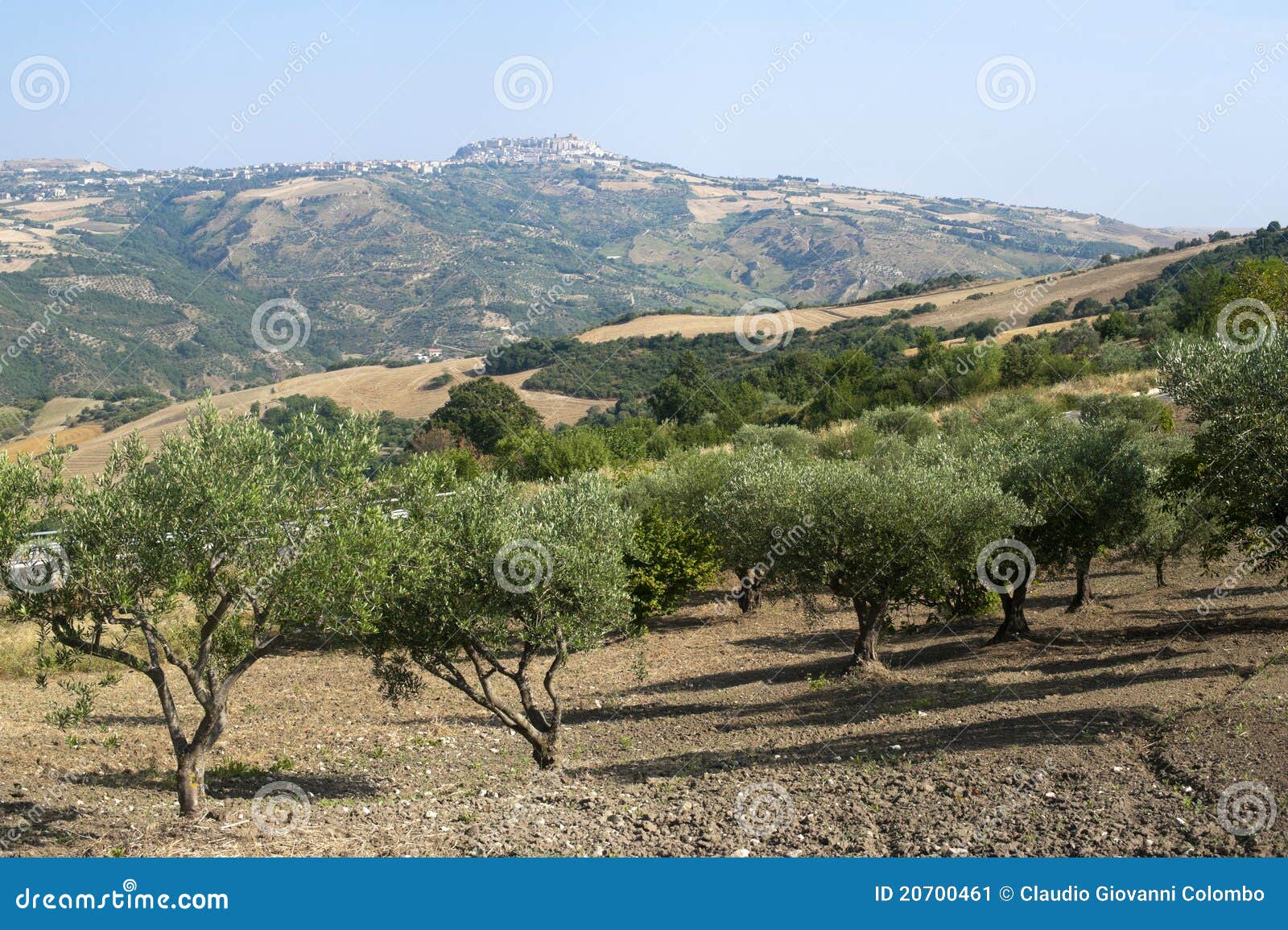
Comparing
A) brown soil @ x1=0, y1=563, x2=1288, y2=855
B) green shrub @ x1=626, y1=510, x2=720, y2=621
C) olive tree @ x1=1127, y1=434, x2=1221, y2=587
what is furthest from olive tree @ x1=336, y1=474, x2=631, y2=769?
green shrub @ x1=626, y1=510, x2=720, y2=621

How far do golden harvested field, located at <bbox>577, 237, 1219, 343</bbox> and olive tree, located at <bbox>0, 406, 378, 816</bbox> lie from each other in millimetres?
85391

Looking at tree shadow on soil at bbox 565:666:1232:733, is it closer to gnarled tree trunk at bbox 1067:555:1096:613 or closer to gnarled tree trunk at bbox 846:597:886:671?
gnarled tree trunk at bbox 846:597:886:671

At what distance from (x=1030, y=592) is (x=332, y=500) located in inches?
914

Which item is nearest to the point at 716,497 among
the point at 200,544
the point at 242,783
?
the point at 242,783

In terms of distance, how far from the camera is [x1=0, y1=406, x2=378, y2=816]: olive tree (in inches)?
433

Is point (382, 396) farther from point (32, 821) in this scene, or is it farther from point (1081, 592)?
point (32, 821)

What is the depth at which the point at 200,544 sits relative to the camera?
447 inches

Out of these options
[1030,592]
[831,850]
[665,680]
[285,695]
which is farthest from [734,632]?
[831,850]

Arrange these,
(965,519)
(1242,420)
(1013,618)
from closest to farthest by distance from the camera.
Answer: (1242,420) → (965,519) → (1013,618)

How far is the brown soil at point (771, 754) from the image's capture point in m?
11.0

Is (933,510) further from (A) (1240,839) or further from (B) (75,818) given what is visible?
(B) (75,818)

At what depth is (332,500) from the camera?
41.2ft

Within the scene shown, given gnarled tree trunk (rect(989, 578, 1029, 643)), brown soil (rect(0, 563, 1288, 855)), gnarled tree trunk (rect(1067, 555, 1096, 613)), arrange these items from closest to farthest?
1. brown soil (rect(0, 563, 1288, 855))
2. gnarled tree trunk (rect(989, 578, 1029, 643))
3. gnarled tree trunk (rect(1067, 555, 1096, 613))

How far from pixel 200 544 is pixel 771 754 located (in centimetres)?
992
